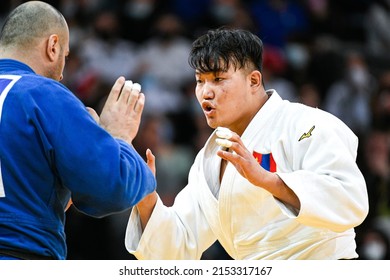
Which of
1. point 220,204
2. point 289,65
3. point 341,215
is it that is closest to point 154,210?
point 220,204

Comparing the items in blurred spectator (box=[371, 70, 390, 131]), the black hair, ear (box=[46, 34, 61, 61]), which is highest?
ear (box=[46, 34, 61, 61])

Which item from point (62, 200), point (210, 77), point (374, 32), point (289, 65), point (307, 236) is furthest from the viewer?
point (374, 32)

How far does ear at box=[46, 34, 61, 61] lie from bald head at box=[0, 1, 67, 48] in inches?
1.5

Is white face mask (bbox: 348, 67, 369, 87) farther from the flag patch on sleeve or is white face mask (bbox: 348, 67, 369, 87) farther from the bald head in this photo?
the bald head

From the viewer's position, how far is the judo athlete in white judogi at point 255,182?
4.34 meters

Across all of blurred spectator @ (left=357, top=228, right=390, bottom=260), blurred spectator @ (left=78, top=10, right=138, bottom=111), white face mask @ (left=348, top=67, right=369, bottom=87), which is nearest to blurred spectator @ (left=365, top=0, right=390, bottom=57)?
white face mask @ (left=348, top=67, right=369, bottom=87)

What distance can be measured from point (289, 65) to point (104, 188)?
26.4ft

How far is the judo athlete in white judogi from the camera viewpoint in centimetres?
434

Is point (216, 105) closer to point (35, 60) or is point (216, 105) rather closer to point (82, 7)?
point (35, 60)

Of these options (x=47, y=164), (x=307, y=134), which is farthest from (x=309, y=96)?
(x=47, y=164)

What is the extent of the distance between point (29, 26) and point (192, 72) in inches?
275

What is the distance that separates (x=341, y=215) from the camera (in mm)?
4355

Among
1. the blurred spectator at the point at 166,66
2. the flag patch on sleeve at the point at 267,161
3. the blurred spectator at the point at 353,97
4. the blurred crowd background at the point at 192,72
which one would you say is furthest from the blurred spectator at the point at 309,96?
the flag patch on sleeve at the point at 267,161

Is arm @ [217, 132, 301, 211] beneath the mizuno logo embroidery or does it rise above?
beneath
